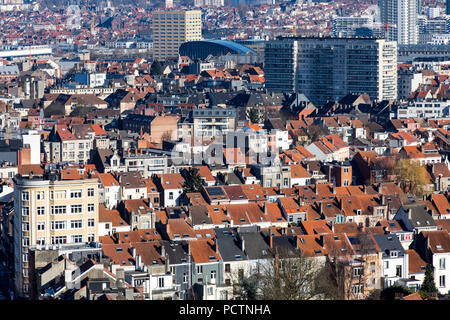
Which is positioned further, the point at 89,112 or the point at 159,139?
the point at 89,112

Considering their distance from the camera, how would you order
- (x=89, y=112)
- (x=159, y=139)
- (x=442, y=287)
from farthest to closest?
(x=89, y=112) < (x=159, y=139) < (x=442, y=287)

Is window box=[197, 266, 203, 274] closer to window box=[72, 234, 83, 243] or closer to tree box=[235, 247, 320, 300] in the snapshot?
tree box=[235, 247, 320, 300]

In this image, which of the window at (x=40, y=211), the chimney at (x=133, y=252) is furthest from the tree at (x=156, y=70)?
the chimney at (x=133, y=252)

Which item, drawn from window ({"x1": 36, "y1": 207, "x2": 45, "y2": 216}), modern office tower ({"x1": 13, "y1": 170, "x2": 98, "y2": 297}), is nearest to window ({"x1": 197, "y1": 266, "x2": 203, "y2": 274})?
modern office tower ({"x1": 13, "y1": 170, "x2": 98, "y2": 297})

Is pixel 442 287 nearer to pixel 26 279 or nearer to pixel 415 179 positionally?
pixel 26 279

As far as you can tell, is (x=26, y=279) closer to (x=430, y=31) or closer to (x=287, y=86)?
(x=287, y=86)

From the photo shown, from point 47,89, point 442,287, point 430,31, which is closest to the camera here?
point 442,287
